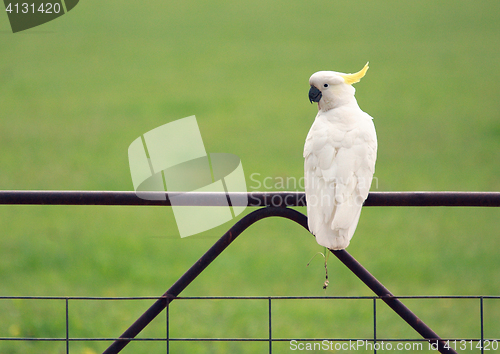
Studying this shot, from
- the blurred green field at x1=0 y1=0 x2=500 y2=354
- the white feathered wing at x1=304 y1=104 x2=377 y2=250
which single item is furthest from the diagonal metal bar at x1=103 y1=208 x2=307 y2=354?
the blurred green field at x1=0 y1=0 x2=500 y2=354

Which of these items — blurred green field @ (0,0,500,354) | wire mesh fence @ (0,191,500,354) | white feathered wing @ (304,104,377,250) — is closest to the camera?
wire mesh fence @ (0,191,500,354)

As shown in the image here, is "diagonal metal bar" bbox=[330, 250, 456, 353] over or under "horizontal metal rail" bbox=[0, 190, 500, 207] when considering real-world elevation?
under

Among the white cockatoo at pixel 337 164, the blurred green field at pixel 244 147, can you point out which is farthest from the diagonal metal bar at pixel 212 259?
the blurred green field at pixel 244 147

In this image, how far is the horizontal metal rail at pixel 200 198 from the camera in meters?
1.11

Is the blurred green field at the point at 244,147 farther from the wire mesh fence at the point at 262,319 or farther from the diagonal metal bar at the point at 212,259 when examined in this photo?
the diagonal metal bar at the point at 212,259

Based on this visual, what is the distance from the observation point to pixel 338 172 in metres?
1.40

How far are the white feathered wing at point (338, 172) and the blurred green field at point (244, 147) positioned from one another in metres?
1.00

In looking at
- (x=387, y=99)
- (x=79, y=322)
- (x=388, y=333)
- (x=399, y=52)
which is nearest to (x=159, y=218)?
(x=79, y=322)

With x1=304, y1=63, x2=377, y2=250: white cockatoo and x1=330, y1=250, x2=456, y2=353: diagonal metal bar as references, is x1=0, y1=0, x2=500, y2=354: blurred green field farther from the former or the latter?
x1=330, y1=250, x2=456, y2=353: diagonal metal bar

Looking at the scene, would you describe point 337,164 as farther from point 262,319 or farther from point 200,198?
point 262,319

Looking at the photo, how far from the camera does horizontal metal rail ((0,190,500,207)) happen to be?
1.11 metres

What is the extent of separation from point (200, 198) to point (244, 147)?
6.55m

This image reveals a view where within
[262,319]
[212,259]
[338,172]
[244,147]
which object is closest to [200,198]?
[212,259]

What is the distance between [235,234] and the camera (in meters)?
1.14
